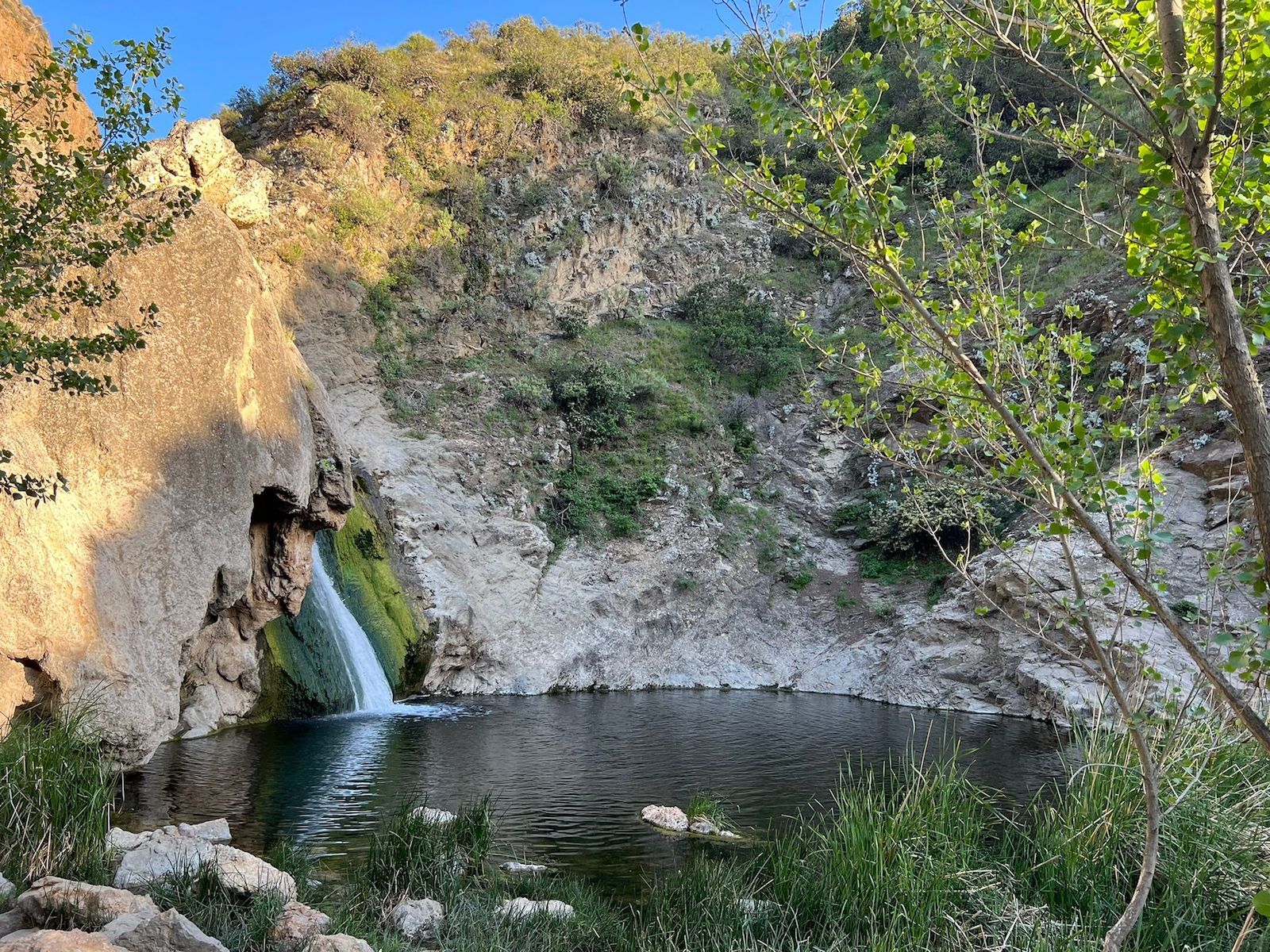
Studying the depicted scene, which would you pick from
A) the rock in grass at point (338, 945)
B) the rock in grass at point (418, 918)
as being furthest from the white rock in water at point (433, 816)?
the rock in grass at point (338, 945)

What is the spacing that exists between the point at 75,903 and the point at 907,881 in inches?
215

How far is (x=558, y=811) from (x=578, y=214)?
30.7m

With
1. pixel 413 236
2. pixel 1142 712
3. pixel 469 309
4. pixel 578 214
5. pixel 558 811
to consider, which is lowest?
pixel 558 811

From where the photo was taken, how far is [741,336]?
3725 centimetres

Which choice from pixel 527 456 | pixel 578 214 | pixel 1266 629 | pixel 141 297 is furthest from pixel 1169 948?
pixel 578 214

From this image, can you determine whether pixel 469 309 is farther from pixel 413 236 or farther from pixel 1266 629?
pixel 1266 629

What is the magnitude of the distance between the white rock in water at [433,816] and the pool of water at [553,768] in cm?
78

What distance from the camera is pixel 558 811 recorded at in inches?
436

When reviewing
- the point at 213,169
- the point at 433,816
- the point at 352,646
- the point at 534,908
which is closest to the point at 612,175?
the point at 213,169

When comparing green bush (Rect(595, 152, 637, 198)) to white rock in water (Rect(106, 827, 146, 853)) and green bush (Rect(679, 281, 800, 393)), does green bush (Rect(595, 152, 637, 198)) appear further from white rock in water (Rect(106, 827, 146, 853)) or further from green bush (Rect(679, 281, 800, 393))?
white rock in water (Rect(106, 827, 146, 853))

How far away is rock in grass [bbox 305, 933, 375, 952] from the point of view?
Answer: 502cm

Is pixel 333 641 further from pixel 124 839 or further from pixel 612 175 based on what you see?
pixel 612 175

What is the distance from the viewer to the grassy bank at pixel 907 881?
5.43 m

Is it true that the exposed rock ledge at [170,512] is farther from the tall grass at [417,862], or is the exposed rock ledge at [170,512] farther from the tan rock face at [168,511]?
the tall grass at [417,862]
